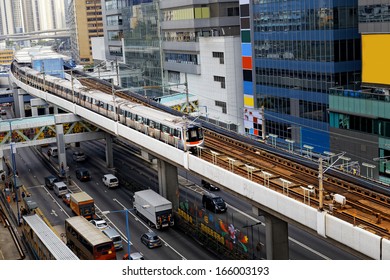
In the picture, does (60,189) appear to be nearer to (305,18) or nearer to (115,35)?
(305,18)

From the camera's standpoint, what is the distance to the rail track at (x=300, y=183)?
25266 millimetres

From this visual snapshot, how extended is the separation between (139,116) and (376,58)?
19996mm

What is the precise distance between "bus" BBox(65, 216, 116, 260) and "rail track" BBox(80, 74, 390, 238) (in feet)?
27.8

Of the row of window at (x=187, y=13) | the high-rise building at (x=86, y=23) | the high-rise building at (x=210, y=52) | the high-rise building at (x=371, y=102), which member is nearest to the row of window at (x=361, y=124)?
the high-rise building at (x=371, y=102)

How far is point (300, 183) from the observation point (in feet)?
102

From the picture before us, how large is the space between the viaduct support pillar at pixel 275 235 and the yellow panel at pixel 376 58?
61.1 ft

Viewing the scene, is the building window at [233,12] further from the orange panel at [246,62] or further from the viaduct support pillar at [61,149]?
the viaduct support pillar at [61,149]

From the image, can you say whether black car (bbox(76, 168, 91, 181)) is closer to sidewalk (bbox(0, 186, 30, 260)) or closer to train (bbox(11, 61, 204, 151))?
train (bbox(11, 61, 204, 151))

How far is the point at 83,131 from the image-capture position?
217 ft

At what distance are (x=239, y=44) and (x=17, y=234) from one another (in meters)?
35.5

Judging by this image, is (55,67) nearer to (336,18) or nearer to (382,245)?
(336,18)

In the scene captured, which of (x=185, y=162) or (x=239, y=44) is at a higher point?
(x=239, y=44)

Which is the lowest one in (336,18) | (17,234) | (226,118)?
(17,234)
